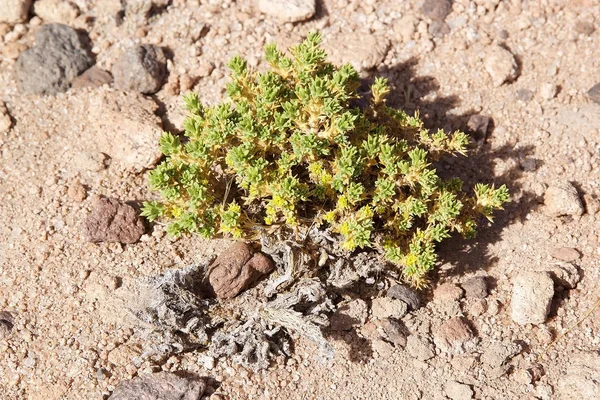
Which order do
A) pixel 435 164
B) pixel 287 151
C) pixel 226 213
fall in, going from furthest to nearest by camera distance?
pixel 435 164 < pixel 287 151 < pixel 226 213

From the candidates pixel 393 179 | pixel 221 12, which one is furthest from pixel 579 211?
pixel 221 12

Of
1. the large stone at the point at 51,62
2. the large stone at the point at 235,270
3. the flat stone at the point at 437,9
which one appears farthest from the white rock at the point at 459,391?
the large stone at the point at 51,62

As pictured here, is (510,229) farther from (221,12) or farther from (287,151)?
(221,12)

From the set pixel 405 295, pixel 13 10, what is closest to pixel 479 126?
pixel 405 295

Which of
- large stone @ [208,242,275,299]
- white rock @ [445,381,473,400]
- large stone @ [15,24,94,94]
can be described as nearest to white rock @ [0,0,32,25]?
large stone @ [15,24,94,94]

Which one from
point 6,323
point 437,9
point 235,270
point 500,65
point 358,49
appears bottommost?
point 6,323

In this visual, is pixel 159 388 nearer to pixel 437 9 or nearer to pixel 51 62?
pixel 51 62
